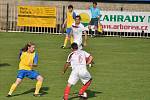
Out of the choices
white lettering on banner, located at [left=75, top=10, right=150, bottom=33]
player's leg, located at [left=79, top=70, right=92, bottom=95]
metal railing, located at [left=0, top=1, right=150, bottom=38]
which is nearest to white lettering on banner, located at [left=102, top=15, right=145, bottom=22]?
white lettering on banner, located at [left=75, top=10, right=150, bottom=33]

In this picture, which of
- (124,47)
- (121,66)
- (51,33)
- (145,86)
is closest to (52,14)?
(51,33)

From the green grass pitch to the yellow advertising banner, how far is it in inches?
77.6

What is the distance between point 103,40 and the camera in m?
30.6

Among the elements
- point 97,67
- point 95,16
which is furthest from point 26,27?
point 97,67

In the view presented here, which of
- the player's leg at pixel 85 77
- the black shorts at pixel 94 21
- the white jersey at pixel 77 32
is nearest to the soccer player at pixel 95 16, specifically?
the black shorts at pixel 94 21

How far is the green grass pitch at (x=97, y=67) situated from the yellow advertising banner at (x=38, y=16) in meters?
1.97

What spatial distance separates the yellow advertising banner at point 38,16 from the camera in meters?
33.9

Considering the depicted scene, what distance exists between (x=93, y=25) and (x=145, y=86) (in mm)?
15171

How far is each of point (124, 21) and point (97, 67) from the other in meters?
12.4

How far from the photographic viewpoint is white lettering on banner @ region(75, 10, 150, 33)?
108 feet

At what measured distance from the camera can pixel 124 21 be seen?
33031 millimetres

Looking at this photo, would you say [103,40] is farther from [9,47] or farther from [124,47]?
[9,47]

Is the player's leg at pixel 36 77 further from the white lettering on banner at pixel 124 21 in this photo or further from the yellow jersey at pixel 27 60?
the white lettering on banner at pixel 124 21

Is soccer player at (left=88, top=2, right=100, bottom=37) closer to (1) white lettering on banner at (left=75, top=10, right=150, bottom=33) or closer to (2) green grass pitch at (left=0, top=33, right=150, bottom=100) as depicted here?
(1) white lettering on banner at (left=75, top=10, right=150, bottom=33)
